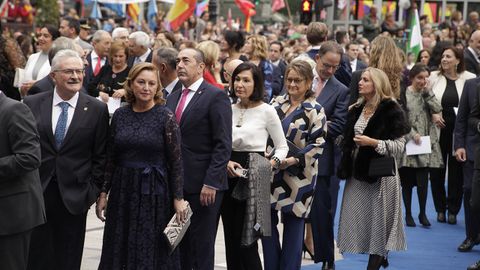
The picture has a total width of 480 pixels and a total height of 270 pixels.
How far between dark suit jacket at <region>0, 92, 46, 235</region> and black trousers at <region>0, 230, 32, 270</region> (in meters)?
0.08

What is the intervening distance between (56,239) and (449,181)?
A: 731cm

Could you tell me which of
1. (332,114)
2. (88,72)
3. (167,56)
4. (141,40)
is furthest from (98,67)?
(332,114)

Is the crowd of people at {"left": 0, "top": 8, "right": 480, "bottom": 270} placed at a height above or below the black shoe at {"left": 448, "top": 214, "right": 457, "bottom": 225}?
above

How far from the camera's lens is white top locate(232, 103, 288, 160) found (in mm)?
9281

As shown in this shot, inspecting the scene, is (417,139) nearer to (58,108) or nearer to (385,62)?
(385,62)

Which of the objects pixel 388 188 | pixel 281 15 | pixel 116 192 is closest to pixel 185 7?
pixel 388 188

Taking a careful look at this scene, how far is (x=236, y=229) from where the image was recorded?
933 cm

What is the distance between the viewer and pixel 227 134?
8797 mm

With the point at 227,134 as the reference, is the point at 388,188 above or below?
below

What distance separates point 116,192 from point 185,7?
600 inches

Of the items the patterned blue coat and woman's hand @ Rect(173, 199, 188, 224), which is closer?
woman's hand @ Rect(173, 199, 188, 224)

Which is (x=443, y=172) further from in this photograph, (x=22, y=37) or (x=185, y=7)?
(x=185, y=7)

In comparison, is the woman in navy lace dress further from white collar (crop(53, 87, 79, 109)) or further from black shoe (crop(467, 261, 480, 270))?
black shoe (crop(467, 261, 480, 270))

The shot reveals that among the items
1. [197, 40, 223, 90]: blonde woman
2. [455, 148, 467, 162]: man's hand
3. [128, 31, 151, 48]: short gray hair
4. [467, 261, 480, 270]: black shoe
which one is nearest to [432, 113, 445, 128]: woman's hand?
[455, 148, 467, 162]: man's hand
